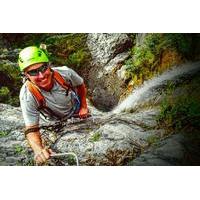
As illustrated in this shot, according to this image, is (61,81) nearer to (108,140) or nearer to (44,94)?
(44,94)

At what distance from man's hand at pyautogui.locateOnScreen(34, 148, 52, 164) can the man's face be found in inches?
19.9

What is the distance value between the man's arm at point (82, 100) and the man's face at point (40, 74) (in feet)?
0.83

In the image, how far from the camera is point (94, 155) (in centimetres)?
400

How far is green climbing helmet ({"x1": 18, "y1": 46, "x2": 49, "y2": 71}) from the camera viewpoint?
4.02m

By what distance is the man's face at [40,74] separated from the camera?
13.2 ft

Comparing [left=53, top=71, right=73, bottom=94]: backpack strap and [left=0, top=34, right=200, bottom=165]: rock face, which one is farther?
[left=53, top=71, right=73, bottom=94]: backpack strap

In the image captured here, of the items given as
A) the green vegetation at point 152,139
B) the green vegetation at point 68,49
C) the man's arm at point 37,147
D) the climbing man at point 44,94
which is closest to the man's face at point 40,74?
the climbing man at point 44,94

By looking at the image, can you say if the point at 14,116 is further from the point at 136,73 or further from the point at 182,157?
the point at 182,157

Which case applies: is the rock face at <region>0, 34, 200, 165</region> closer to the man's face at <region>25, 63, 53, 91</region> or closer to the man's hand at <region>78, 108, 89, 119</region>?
the man's hand at <region>78, 108, 89, 119</region>

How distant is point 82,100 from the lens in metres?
4.10

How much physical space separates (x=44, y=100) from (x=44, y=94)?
49 millimetres

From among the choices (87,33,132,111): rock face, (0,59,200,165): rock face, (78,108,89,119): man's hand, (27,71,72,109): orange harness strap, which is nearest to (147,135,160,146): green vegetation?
(0,59,200,165): rock face
